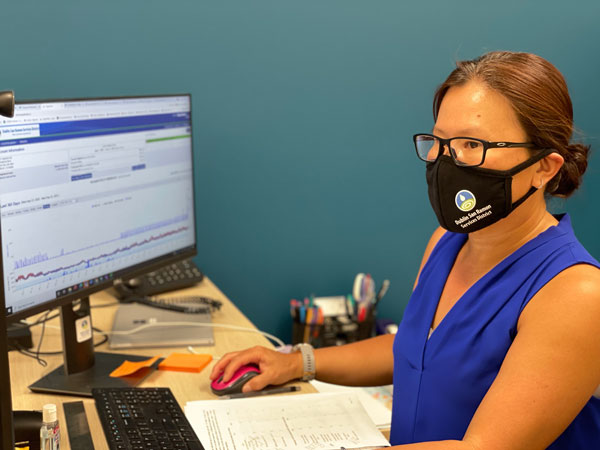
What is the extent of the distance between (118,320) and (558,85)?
3.45ft

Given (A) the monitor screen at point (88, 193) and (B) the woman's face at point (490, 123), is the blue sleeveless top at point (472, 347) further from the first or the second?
(A) the monitor screen at point (88, 193)

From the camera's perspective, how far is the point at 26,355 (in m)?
1.44

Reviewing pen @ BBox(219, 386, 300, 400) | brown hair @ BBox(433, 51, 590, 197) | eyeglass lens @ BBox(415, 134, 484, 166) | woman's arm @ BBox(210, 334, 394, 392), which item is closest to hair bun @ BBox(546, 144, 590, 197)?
brown hair @ BBox(433, 51, 590, 197)

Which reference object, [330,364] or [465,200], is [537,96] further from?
[330,364]

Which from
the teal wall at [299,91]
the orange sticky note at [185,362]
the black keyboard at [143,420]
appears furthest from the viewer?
the teal wall at [299,91]

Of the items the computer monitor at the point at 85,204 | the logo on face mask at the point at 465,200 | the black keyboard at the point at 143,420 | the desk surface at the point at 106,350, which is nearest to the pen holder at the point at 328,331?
the desk surface at the point at 106,350

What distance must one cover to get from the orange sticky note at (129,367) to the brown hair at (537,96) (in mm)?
759

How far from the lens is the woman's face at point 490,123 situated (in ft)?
3.71

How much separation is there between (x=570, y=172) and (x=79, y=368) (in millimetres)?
952

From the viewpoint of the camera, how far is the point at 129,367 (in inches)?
53.6

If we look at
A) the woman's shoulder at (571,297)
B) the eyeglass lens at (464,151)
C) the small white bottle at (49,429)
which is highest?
the eyeglass lens at (464,151)

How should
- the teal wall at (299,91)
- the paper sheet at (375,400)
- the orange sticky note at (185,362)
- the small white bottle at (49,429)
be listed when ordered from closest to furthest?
1. the small white bottle at (49,429)
2. the orange sticky note at (185,362)
3. the paper sheet at (375,400)
4. the teal wall at (299,91)

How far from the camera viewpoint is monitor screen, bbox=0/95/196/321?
1.19 metres

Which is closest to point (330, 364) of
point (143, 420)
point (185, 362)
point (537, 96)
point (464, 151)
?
point (185, 362)
